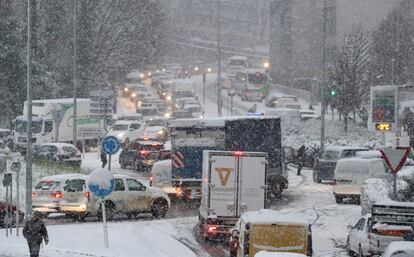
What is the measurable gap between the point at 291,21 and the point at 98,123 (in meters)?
47.4

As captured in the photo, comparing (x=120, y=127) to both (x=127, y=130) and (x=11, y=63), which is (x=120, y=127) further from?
(x=11, y=63)

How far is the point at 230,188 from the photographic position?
25172 mm

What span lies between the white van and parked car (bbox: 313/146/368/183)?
21.3 feet

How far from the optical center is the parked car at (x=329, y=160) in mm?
41875

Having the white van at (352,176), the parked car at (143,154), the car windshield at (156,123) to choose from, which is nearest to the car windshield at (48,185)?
the white van at (352,176)

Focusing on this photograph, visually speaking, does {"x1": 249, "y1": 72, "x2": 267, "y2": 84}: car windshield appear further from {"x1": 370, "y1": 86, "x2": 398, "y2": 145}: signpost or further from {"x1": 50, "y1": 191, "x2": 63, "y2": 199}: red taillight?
{"x1": 50, "y1": 191, "x2": 63, "y2": 199}: red taillight

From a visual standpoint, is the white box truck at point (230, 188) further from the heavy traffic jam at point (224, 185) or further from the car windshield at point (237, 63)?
the car windshield at point (237, 63)

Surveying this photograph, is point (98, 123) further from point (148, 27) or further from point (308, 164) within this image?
point (148, 27)

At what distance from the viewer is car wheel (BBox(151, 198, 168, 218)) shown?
101ft

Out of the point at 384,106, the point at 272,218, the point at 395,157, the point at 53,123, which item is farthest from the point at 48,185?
the point at 53,123

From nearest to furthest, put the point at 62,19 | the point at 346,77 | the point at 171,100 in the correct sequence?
the point at 346,77
the point at 62,19
the point at 171,100

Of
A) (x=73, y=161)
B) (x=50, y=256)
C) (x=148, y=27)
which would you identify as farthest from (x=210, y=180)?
(x=148, y=27)

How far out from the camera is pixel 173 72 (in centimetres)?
11888

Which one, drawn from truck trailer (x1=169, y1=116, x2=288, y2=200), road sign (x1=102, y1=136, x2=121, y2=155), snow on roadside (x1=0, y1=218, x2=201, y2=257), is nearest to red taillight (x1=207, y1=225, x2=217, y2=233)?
snow on roadside (x1=0, y1=218, x2=201, y2=257)
